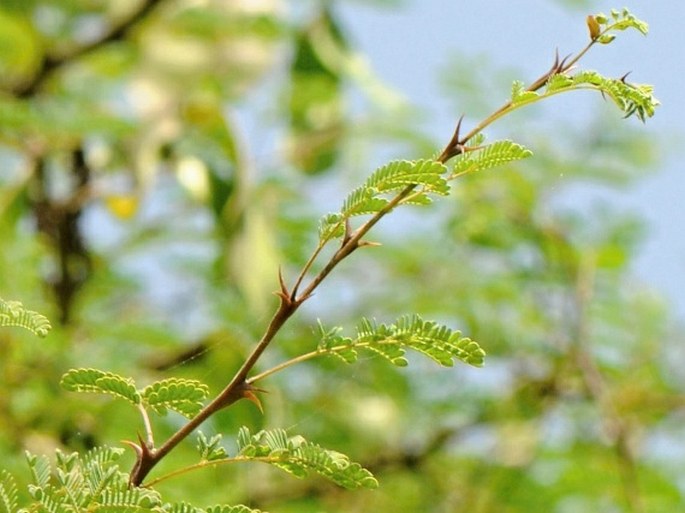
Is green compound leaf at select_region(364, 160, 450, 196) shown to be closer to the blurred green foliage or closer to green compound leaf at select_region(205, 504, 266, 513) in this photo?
green compound leaf at select_region(205, 504, 266, 513)

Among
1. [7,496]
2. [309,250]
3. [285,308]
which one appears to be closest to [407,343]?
[285,308]

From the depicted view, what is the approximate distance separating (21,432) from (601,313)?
3.57 feet

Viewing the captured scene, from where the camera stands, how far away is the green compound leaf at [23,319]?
51 centimetres

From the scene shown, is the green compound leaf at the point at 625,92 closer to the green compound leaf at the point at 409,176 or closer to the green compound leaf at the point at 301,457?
the green compound leaf at the point at 409,176

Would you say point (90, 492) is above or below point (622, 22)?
below

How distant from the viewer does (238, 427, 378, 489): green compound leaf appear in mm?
499

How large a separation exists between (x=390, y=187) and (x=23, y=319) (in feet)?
0.51

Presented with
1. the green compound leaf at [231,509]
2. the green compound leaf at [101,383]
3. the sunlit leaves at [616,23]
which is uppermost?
the sunlit leaves at [616,23]

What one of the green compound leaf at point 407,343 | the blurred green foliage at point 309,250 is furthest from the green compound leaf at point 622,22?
the blurred green foliage at point 309,250

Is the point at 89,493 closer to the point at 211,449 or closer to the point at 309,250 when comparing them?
the point at 211,449

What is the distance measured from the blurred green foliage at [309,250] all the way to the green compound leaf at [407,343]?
106cm

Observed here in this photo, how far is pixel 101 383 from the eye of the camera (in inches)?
20.5

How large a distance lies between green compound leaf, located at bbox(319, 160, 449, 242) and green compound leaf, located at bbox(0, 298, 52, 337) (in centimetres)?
12

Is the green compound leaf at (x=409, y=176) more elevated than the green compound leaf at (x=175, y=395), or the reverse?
the green compound leaf at (x=409, y=176)
